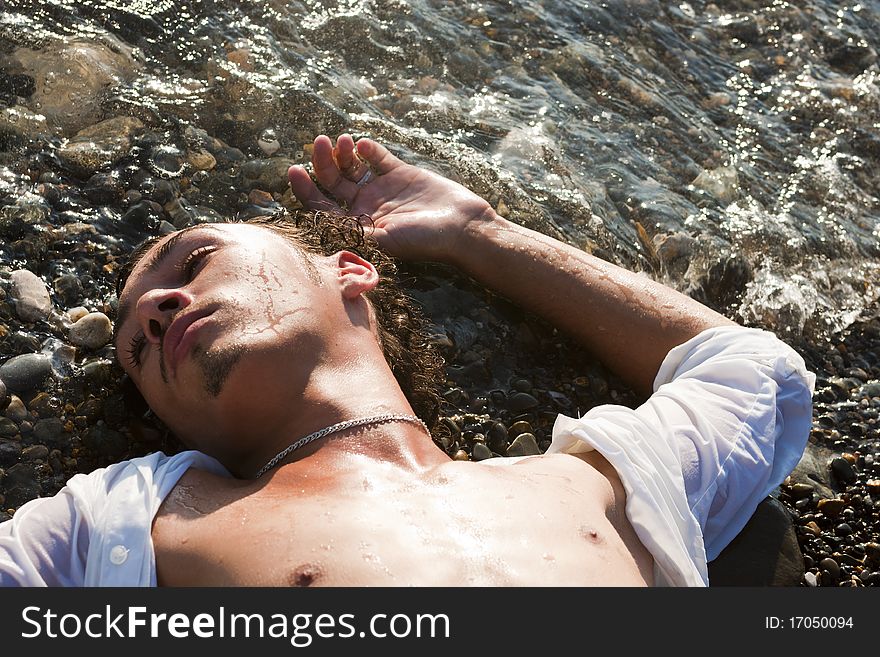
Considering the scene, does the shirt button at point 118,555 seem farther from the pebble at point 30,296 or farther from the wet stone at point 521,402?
the wet stone at point 521,402

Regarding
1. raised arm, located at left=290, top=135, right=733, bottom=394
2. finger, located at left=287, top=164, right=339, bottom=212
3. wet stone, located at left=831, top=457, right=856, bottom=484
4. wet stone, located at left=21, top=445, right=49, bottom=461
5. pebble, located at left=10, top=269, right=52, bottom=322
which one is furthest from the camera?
finger, located at left=287, top=164, right=339, bottom=212

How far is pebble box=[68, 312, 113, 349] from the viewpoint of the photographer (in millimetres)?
4562

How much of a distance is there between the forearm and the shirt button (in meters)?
2.75

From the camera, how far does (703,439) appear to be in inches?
166

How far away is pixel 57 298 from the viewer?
4.70 metres

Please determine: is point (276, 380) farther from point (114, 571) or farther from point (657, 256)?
point (657, 256)

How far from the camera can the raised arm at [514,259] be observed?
506 centimetres

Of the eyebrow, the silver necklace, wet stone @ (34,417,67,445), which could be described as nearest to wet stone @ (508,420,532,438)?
the silver necklace

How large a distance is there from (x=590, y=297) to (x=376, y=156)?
1687 millimetres

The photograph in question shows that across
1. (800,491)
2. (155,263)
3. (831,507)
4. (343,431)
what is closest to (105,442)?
(155,263)

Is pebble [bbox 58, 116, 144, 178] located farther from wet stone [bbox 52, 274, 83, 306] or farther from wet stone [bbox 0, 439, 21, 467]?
wet stone [bbox 0, 439, 21, 467]

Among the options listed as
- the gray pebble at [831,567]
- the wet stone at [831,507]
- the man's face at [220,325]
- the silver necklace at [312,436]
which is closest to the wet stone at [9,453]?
the man's face at [220,325]
